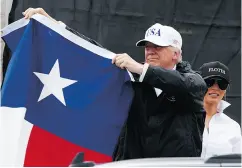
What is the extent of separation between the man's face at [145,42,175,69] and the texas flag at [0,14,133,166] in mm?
217

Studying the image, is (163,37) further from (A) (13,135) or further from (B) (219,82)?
(A) (13,135)

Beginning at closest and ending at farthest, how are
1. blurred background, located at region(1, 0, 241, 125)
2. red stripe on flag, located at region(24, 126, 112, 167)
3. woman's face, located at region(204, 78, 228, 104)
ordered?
red stripe on flag, located at region(24, 126, 112, 167)
woman's face, located at region(204, 78, 228, 104)
blurred background, located at region(1, 0, 241, 125)

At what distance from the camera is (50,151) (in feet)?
16.4

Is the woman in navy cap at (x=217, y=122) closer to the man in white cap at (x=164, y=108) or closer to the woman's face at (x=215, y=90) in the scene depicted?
the woman's face at (x=215, y=90)

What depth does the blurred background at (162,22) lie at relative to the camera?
26.0ft

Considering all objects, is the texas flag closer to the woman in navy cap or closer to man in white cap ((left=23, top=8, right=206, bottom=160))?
man in white cap ((left=23, top=8, right=206, bottom=160))

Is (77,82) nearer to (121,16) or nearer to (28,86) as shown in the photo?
(28,86)

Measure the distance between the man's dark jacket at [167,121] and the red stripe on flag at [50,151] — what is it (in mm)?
295

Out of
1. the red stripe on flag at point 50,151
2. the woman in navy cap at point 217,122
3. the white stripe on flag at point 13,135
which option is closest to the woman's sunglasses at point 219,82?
the woman in navy cap at point 217,122

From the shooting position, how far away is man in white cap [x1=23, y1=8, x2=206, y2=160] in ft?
15.5

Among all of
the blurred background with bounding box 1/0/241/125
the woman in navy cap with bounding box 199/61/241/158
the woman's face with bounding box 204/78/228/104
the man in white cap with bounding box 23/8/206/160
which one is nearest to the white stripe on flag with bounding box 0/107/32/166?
the man in white cap with bounding box 23/8/206/160

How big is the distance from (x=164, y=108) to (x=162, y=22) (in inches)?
133

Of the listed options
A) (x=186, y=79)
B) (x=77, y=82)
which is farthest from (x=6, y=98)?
(x=186, y=79)

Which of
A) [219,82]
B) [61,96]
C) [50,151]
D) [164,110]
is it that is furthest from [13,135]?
[219,82]
